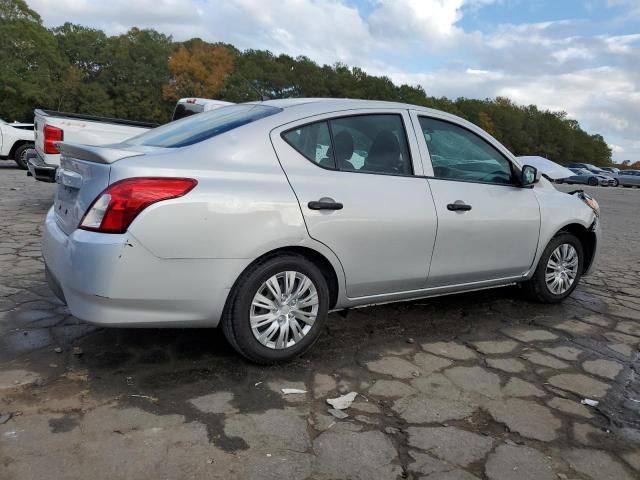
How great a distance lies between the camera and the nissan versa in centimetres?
299

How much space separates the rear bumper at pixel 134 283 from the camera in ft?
9.62

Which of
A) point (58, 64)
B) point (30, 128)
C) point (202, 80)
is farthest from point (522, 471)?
point (202, 80)

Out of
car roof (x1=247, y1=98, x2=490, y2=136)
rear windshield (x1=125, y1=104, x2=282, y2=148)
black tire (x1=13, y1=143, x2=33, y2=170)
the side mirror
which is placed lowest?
black tire (x1=13, y1=143, x2=33, y2=170)

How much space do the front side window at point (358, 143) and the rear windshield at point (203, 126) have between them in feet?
0.94

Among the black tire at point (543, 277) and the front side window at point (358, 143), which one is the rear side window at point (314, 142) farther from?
the black tire at point (543, 277)

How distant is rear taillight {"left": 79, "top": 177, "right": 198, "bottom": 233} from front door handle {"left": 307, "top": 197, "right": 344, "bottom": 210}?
30.4 inches

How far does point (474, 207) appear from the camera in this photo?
13.6 feet

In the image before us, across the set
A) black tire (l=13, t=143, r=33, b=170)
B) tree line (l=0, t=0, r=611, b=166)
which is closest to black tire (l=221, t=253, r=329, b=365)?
black tire (l=13, t=143, r=33, b=170)

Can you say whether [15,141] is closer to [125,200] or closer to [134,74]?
[125,200]

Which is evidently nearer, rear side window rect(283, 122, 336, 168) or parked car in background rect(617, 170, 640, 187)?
rear side window rect(283, 122, 336, 168)

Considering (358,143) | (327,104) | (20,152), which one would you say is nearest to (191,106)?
(327,104)

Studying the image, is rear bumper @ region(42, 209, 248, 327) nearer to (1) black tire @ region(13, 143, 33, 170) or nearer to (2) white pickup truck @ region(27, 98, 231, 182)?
(2) white pickup truck @ region(27, 98, 231, 182)

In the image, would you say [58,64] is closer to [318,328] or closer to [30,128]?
[30,128]

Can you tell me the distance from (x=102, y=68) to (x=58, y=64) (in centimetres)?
778
